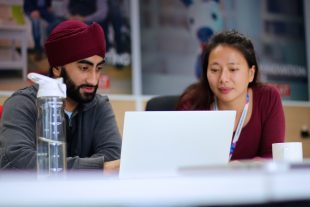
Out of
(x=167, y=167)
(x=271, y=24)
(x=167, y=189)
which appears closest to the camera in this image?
(x=167, y=189)

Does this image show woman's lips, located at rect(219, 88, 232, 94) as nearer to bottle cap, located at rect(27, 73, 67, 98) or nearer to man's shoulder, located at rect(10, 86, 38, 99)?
man's shoulder, located at rect(10, 86, 38, 99)

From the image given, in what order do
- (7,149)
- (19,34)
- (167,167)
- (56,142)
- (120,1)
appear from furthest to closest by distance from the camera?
(120,1) → (19,34) → (7,149) → (167,167) → (56,142)

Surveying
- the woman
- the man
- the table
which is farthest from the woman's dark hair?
the table

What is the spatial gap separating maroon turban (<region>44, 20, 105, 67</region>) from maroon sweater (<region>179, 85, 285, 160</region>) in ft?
1.78

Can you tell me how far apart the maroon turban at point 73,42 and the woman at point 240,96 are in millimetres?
531

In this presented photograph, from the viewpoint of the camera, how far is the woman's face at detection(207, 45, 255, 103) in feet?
6.51

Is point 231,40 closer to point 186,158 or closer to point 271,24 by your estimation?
point 186,158

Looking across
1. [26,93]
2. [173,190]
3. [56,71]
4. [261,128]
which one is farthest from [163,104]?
[173,190]

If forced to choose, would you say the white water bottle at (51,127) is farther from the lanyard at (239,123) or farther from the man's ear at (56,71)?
the lanyard at (239,123)

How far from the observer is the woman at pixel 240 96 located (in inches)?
76.7

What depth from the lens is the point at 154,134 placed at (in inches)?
47.1

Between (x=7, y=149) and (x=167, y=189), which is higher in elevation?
(x=167, y=189)

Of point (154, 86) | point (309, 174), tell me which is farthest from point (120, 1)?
point (309, 174)

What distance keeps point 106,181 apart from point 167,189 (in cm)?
4
